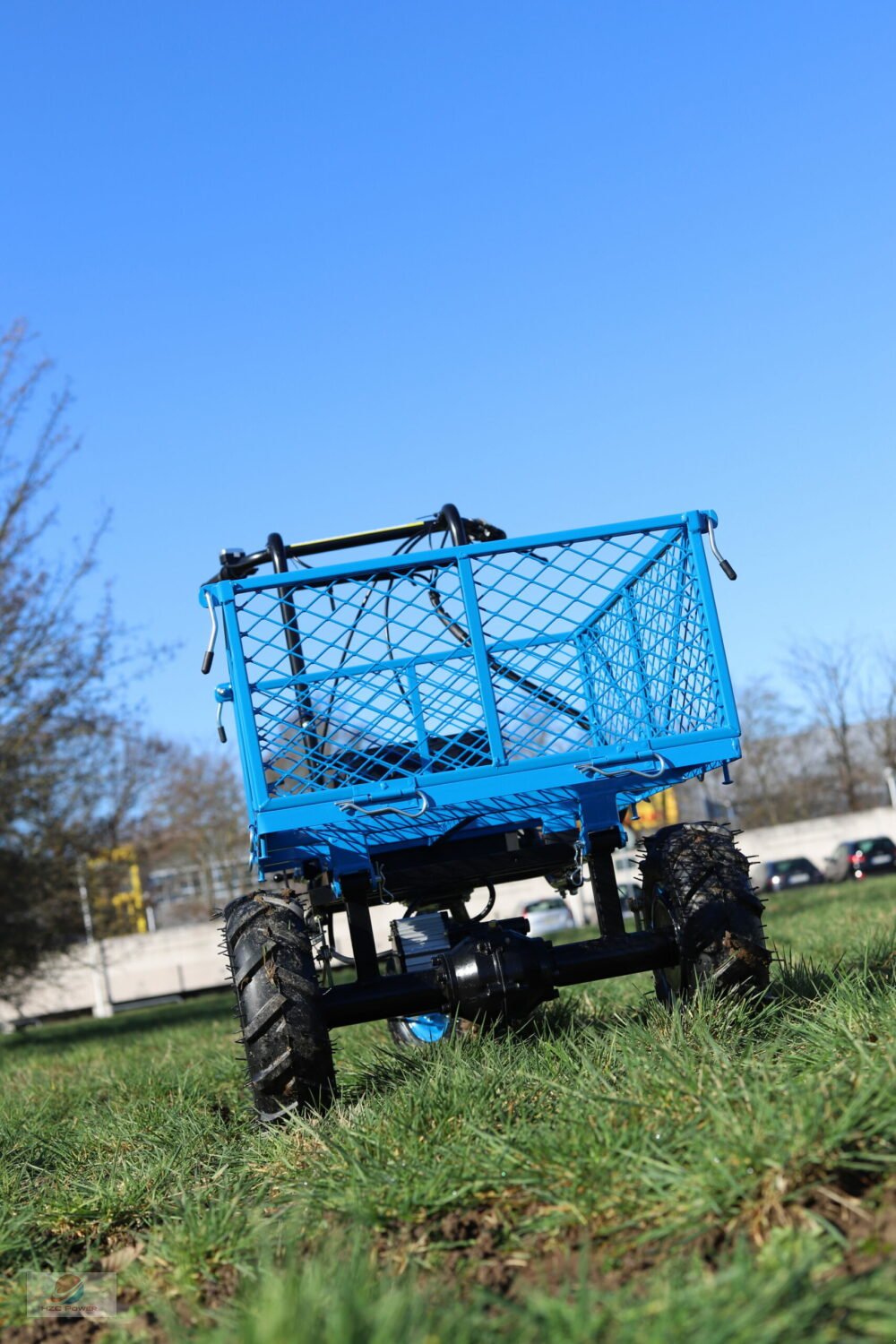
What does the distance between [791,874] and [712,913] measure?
126 feet

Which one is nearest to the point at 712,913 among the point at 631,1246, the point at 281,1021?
the point at 281,1021

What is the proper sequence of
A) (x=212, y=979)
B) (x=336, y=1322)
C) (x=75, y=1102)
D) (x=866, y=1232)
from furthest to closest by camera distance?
(x=212, y=979), (x=75, y=1102), (x=866, y=1232), (x=336, y=1322)

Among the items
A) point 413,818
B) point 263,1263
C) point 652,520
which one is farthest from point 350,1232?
point 652,520

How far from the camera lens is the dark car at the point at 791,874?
42.0m

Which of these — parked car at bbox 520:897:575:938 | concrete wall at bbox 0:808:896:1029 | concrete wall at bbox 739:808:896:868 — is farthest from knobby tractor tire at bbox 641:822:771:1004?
concrete wall at bbox 739:808:896:868

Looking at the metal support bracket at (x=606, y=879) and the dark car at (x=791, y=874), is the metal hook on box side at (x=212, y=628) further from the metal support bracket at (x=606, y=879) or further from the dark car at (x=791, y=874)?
the dark car at (x=791, y=874)

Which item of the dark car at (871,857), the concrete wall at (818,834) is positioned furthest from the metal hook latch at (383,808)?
the concrete wall at (818,834)

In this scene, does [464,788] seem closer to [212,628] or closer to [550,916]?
[212,628]

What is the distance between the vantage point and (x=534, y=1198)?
11.2ft

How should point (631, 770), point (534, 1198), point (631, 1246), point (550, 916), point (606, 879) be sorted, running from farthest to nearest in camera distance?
point (550, 916) → point (606, 879) → point (631, 770) → point (534, 1198) → point (631, 1246)

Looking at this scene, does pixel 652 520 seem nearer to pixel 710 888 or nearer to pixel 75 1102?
pixel 710 888

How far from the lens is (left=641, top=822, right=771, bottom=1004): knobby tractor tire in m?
5.30

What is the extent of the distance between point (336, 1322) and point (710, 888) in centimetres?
329

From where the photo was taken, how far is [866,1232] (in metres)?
2.84
